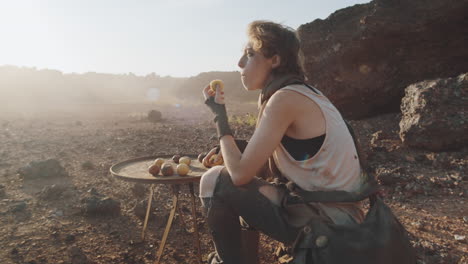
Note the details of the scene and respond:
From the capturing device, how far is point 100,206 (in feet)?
12.0

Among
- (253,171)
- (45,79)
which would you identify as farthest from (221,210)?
(45,79)

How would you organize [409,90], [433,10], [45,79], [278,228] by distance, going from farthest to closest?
1. [45,79]
2. [433,10]
3. [409,90]
4. [278,228]

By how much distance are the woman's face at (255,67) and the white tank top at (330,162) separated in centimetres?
32

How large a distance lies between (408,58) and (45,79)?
846 inches

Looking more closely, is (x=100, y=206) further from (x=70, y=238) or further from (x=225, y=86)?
(x=225, y=86)

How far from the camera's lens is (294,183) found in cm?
195

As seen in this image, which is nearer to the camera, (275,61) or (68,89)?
(275,61)

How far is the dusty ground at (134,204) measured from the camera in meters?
2.94

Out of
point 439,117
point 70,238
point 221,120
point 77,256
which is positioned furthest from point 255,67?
point 439,117

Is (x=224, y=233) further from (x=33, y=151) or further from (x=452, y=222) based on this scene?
(x=33, y=151)

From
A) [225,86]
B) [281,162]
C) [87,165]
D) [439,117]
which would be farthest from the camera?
[225,86]

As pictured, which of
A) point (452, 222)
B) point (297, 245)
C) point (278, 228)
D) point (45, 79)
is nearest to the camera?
point (297, 245)

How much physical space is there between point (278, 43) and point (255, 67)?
193mm

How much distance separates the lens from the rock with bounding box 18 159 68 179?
484cm
